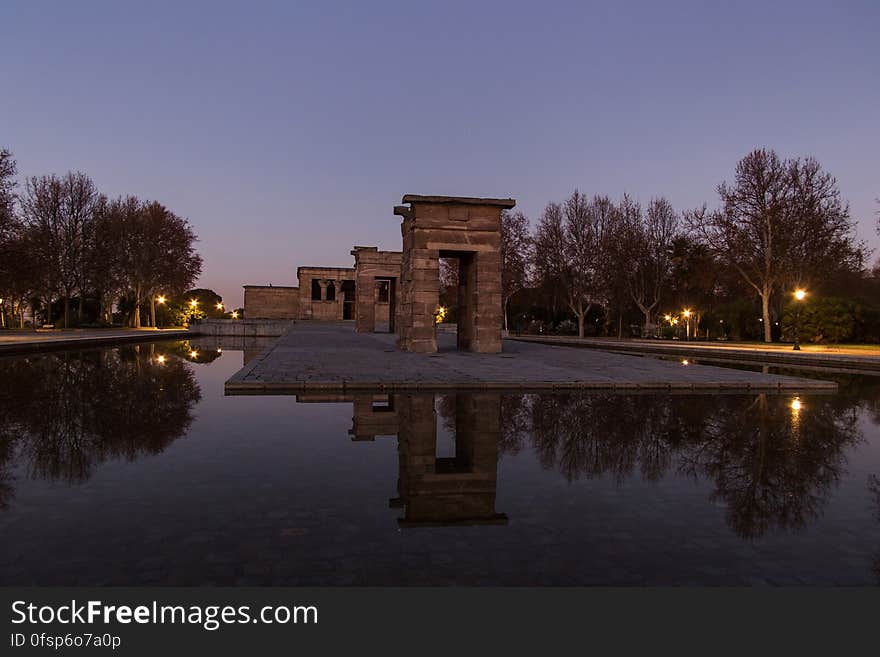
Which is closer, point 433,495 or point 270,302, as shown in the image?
point 433,495

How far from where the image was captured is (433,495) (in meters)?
4.30

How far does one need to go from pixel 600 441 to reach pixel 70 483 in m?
5.11

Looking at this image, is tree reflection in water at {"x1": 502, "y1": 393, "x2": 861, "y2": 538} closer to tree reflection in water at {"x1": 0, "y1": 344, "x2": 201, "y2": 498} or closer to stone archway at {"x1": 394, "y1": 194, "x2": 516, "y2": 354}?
tree reflection in water at {"x1": 0, "y1": 344, "x2": 201, "y2": 498}

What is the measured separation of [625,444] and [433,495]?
2.78 metres

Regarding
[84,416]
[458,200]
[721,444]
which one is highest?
[458,200]

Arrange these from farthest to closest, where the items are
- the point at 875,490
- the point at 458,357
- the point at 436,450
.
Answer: the point at 458,357, the point at 436,450, the point at 875,490

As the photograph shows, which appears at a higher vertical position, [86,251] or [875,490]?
[86,251]

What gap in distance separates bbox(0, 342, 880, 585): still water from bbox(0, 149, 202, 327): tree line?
87.7ft

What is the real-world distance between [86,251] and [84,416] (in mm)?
36705

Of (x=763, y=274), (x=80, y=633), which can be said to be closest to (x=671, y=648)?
(x=80, y=633)

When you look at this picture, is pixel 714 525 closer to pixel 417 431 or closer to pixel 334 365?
pixel 417 431

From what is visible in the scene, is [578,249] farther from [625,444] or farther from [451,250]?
[625,444]

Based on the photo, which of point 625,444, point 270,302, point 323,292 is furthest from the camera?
point 270,302

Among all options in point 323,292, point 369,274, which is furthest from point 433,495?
point 323,292
